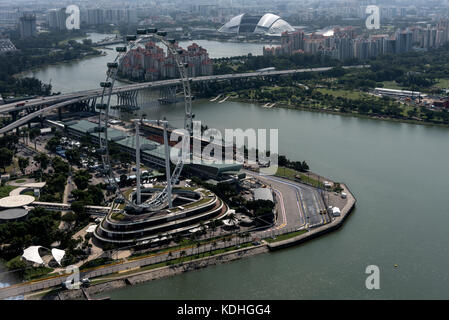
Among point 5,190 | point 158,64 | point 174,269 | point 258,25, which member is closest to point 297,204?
point 174,269

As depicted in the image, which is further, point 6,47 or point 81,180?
point 6,47

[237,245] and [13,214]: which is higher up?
[13,214]

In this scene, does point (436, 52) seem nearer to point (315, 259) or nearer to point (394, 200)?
point (394, 200)

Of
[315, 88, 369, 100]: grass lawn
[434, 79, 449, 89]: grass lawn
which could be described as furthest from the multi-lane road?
[434, 79, 449, 89]: grass lawn

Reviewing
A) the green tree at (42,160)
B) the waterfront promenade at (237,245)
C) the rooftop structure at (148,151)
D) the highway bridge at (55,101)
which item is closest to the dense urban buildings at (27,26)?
the highway bridge at (55,101)

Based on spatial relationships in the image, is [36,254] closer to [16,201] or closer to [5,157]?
[16,201]

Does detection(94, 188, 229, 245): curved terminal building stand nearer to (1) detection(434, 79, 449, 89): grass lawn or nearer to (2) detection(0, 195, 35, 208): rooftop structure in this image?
(2) detection(0, 195, 35, 208): rooftop structure

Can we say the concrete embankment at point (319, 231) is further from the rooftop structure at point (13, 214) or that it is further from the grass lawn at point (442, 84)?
the grass lawn at point (442, 84)
